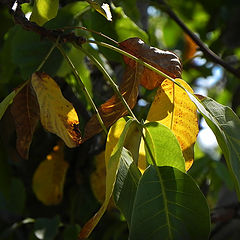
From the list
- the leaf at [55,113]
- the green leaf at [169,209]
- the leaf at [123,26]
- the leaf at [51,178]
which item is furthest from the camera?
the leaf at [51,178]

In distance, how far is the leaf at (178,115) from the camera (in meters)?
0.91

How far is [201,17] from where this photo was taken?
231 cm

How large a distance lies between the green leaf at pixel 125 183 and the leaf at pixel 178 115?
0.32 feet

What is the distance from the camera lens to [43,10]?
1015mm

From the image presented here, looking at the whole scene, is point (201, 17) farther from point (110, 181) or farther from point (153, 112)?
point (110, 181)

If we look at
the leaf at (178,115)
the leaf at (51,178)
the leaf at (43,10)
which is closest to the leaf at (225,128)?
the leaf at (178,115)

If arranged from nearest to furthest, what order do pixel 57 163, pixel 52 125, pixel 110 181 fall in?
1. pixel 110 181
2. pixel 52 125
3. pixel 57 163

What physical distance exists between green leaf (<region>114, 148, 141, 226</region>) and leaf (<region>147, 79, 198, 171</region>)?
98mm

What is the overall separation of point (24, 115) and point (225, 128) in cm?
35

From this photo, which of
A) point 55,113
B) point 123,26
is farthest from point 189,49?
point 55,113

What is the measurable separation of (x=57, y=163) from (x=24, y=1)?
680 mm

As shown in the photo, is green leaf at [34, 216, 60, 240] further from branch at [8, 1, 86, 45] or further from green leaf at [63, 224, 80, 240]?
branch at [8, 1, 86, 45]

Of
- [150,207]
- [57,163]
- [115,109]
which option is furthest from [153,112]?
[57,163]

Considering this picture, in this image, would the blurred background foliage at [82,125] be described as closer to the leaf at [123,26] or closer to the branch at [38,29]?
the leaf at [123,26]
